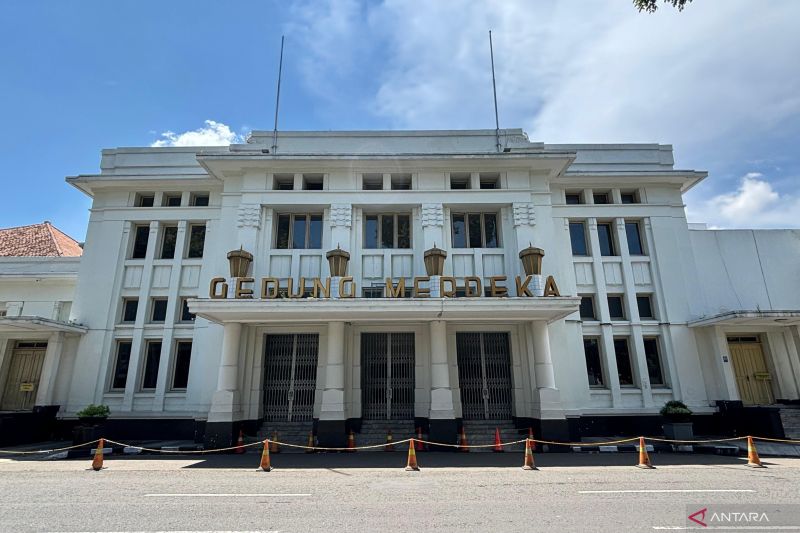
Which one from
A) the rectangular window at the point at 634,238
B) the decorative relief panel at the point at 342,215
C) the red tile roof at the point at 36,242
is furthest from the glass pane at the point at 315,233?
the red tile roof at the point at 36,242

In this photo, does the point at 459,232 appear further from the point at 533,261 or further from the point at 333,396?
the point at 333,396

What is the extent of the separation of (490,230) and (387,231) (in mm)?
4384

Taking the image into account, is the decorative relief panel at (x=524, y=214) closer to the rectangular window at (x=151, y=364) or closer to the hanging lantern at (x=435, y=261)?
the hanging lantern at (x=435, y=261)

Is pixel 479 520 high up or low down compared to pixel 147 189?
down

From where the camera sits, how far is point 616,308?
17.5 meters

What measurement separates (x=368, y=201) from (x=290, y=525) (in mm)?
12716

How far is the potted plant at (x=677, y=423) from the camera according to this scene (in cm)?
1360

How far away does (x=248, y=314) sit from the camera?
44.8 feet

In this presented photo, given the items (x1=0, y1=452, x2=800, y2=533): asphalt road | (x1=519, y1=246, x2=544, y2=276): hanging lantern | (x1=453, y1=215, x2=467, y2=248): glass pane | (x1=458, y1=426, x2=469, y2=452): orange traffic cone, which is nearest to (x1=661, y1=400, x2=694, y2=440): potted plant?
(x1=0, y1=452, x2=800, y2=533): asphalt road

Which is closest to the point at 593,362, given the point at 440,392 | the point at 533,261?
the point at 533,261

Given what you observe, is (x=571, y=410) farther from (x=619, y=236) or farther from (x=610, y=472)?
(x=619, y=236)

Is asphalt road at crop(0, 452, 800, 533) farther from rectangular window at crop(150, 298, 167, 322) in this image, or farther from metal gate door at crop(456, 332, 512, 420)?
rectangular window at crop(150, 298, 167, 322)

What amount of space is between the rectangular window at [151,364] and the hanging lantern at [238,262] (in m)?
5.35

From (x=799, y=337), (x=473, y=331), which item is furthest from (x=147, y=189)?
(x=799, y=337)
